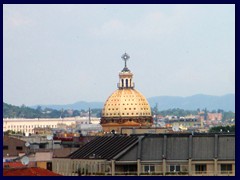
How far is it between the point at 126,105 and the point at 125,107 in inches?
17.1

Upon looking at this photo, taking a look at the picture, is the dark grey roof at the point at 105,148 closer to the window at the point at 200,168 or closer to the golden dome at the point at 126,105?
the window at the point at 200,168

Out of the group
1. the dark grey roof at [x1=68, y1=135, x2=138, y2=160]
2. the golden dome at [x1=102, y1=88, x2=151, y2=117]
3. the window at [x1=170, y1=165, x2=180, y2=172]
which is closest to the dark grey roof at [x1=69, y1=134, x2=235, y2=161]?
the dark grey roof at [x1=68, y1=135, x2=138, y2=160]

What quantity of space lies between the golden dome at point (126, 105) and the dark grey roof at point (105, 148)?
85.4 m

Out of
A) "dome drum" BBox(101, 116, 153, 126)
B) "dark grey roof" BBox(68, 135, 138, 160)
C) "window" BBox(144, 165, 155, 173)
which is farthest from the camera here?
"dome drum" BBox(101, 116, 153, 126)

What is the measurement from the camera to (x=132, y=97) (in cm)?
14425

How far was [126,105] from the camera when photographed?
141375mm

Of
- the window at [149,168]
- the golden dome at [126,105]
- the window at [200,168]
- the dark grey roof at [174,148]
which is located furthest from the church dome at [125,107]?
the window at [200,168]

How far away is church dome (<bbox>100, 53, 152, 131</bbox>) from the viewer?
13450 centimetres

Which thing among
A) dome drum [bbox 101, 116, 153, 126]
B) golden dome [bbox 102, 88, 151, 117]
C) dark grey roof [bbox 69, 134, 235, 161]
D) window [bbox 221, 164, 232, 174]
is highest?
golden dome [bbox 102, 88, 151, 117]

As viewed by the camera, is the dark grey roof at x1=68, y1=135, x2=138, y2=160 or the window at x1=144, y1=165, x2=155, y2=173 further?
the dark grey roof at x1=68, y1=135, x2=138, y2=160

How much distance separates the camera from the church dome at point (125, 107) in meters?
134

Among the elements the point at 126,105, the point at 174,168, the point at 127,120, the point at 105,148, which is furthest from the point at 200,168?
the point at 126,105

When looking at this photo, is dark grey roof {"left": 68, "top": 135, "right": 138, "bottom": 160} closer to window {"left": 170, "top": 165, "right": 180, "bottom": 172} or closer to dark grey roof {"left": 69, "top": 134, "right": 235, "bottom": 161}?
dark grey roof {"left": 69, "top": 134, "right": 235, "bottom": 161}
